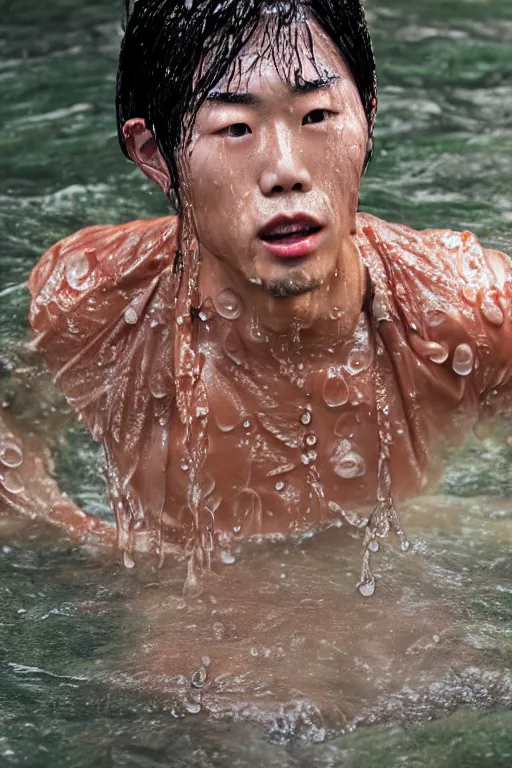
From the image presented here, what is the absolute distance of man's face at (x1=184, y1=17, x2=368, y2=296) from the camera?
2822 millimetres

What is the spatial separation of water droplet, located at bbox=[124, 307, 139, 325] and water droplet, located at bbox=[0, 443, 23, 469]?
56 cm

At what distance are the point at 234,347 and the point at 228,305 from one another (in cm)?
11

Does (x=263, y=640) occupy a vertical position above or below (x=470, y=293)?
below

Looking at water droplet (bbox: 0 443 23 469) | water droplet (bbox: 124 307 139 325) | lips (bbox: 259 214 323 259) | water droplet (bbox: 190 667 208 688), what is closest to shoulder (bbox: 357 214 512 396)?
lips (bbox: 259 214 323 259)

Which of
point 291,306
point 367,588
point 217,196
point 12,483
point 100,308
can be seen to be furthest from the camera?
point 12,483

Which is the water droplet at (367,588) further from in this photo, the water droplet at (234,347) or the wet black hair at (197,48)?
the wet black hair at (197,48)

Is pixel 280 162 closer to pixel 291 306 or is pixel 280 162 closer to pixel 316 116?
pixel 316 116

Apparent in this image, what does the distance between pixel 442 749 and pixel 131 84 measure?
61.9 inches

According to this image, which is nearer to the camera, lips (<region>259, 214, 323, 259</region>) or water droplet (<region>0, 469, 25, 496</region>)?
lips (<region>259, 214, 323, 259</region>)

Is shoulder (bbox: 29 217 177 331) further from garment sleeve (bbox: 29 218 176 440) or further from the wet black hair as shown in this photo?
the wet black hair

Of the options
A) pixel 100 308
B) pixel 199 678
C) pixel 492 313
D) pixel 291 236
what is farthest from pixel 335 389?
pixel 199 678

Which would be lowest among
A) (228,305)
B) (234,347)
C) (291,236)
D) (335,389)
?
(335,389)

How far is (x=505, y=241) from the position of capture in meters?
4.71

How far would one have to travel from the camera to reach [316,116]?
9.42 feet
